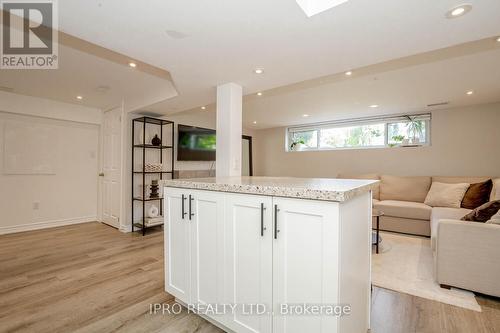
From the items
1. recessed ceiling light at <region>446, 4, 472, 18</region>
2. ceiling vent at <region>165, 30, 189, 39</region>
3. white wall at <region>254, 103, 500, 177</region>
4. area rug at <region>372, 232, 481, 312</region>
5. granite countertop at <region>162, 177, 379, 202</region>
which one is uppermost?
ceiling vent at <region>165, 30, 189, 39</region>

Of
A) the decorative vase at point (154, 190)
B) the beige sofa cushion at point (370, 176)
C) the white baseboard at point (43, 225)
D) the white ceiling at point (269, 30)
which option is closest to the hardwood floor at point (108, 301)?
the white baseboard at point (43, 225)

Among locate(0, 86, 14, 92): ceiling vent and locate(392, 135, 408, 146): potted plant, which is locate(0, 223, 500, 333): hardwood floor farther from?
locate(392, 135, 408, 146): potted plant

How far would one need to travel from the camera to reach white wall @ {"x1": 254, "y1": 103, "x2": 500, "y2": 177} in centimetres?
389

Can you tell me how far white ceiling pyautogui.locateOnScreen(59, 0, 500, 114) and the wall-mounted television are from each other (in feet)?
8.47

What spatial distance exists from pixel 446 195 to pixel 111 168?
5730 millimetres

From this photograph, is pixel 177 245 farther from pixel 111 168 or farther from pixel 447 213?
pixel 447 213

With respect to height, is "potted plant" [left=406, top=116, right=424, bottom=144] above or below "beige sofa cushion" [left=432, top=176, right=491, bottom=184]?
above

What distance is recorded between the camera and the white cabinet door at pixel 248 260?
4.25 ft

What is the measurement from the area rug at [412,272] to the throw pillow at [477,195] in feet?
2.71

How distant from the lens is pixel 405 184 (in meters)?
4.36

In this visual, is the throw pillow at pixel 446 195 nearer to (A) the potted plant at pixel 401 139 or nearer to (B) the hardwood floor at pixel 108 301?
(A) the potted plant at pixel 401 139

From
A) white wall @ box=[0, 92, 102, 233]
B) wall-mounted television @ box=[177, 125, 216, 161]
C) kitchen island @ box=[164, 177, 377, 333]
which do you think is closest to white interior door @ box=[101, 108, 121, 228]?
white wall @ box=[0, 92, 102, 233]

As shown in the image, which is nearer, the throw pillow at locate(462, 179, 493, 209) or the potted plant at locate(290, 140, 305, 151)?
the throw pillow at locate(462, 179, 493, 209)

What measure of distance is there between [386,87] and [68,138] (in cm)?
Result: 534
